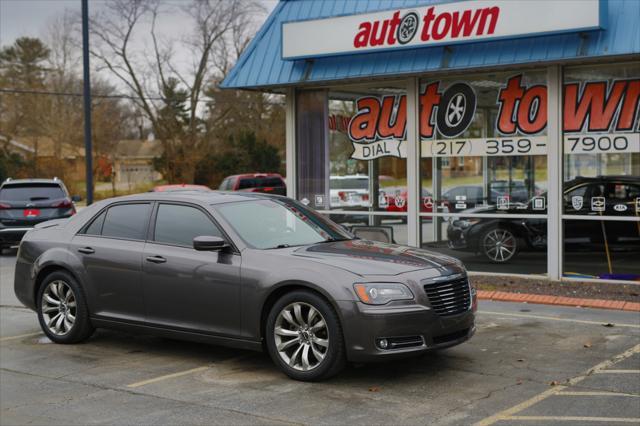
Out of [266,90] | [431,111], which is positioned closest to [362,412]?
[431,111]

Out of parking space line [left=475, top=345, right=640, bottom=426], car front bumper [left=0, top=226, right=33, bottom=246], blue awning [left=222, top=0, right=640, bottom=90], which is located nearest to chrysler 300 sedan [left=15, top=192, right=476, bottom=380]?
parking space line [left=475, top=345, right=640, bottom=426]

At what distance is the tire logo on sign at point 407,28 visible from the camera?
1235cm

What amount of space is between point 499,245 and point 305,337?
6812mm

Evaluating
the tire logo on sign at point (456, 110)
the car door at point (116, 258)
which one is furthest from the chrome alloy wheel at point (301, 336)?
the tire logo on sign at point (456, 110)

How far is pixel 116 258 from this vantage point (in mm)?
7812

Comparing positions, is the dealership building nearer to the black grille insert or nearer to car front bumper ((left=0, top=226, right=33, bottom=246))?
the black grille insert

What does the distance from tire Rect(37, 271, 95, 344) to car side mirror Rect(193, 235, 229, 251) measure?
5.51 feet

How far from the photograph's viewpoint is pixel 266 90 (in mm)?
14734

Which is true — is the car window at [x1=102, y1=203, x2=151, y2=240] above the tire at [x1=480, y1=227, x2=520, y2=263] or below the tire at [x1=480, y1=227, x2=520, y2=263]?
above

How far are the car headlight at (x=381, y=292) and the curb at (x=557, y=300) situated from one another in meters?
4.65

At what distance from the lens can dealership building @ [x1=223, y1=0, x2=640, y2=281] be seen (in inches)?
449

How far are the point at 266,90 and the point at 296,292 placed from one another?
859 centimetres

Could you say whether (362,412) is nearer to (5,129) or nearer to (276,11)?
(276,11)

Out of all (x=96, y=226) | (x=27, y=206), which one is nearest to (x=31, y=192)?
(x=27, y=206)
